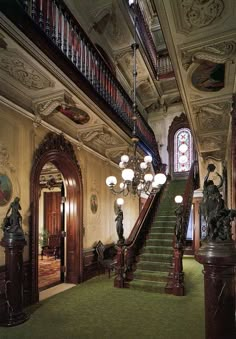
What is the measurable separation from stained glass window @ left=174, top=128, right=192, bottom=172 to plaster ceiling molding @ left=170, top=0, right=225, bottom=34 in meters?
9.36

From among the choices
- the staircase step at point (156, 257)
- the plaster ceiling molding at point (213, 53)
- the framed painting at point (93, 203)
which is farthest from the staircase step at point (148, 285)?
the plaster ceiling molding at point (213, 53)

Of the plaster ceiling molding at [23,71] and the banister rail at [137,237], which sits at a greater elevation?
the plaster ceiling molding at [23,71]

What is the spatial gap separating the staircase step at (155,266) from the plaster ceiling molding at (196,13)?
16.7ft

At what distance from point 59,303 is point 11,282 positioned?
1.28 metres

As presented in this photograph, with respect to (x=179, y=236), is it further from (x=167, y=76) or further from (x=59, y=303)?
(x=167, y=76)

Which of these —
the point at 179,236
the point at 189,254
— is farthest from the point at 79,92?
the point at 189,254

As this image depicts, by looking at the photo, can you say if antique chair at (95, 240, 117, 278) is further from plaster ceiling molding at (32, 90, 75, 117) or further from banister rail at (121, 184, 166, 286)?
plaster ceiling molding at (32, 90, 75, 117)

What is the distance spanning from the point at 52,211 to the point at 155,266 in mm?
7321

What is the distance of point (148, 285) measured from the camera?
18.5 feet

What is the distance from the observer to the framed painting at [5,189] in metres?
4.14

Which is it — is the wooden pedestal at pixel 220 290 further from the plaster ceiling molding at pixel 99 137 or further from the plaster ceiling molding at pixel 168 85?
the plaster ceiling molding at pixel 168 85

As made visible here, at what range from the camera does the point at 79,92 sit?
438 cm

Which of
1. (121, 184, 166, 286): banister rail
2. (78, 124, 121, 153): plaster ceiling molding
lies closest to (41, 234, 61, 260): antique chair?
(121, 184, 166, 286): banister rail

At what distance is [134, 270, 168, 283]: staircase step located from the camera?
5833 millimetres
